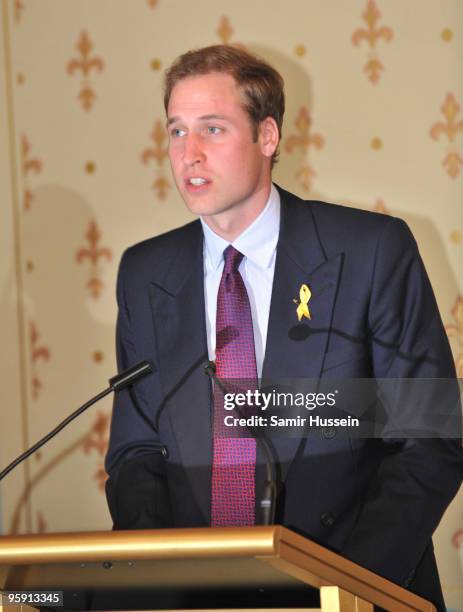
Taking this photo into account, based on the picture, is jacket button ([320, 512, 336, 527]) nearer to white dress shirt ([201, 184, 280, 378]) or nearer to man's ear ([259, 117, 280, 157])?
white dress shirt ([201, 184, 280, 378])

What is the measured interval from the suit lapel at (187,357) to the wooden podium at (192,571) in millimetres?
578

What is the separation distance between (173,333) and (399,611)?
0.89 metres

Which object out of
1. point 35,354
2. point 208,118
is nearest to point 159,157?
point 35,354

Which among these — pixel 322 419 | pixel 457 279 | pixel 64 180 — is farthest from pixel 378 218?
pixel 64 180

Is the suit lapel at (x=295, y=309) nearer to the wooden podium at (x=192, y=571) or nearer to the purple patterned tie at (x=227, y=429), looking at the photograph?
the purple patterned tie at (x=227, y=429)

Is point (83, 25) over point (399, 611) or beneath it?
over

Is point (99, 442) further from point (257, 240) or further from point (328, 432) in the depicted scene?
point (328, 432)

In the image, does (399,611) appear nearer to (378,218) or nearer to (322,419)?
(322,419)

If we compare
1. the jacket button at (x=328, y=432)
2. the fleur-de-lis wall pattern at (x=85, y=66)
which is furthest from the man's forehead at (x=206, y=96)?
the fleur-de-lis wall pattern at (x=85, y=66)

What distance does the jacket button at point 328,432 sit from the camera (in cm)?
195

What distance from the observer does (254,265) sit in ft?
7.00

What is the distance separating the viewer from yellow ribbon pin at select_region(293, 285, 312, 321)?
203 cm

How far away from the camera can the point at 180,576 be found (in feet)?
4.38

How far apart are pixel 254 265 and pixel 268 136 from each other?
0.30 metres
